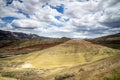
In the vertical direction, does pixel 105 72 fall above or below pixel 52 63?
above

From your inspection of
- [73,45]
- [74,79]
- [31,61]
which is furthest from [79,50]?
[74,79]

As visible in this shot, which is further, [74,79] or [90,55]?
[90,55]

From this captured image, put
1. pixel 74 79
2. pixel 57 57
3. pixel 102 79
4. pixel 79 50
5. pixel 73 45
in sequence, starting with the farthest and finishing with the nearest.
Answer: pixel 73 45 < pixel 79 50 < pixel 57 57 < pixel 74 79 < pixel 102 79

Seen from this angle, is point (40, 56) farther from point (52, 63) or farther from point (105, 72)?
point (105, 72)

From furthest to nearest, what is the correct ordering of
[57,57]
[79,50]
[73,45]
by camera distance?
[73,45], [79,50], [57,57]

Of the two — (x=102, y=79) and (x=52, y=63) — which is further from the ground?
(x=102, y=79)

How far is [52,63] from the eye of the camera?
76312 mm

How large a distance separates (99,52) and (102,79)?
70480mm

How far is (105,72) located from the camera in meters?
20.2

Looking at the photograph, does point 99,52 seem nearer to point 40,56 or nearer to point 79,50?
point 79,50

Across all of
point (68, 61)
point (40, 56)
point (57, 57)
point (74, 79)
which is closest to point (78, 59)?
point (68, 61)

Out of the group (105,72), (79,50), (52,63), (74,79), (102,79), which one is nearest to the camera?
(102,79)

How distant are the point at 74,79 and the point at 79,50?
2808 inches

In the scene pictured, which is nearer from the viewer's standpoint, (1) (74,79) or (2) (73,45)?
(1) (74,79)
